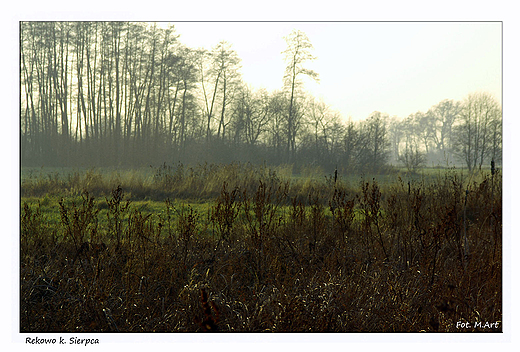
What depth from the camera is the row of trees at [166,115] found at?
1589 centimetres

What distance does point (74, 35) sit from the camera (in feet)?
50.3

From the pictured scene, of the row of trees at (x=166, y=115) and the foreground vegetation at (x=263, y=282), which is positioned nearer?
the foreground vegetation at (x=263, y=282)

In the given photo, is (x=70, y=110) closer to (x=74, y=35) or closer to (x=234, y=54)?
(x=74, y=35)

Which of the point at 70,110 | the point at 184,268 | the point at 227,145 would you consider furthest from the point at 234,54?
the point at 184,268

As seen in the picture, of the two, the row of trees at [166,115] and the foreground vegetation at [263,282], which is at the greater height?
the row of trees at [166,115]

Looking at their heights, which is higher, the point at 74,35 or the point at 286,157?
the point at 74,35

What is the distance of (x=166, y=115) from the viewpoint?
18062 mm

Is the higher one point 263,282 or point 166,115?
point 166,115

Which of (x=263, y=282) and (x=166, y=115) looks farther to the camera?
(x=166, y=115)

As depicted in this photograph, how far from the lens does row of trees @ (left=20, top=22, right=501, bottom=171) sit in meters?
15.9

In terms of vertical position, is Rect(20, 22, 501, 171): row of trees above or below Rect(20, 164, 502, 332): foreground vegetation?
above

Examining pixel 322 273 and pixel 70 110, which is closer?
pixel 322 273

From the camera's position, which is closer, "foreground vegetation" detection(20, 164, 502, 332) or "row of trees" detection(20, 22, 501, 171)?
"foreground vegetation" detection(20, 164, 502, 332)

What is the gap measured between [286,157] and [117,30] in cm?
966
